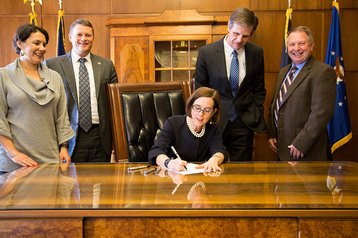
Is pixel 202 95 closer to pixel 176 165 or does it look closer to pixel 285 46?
pixel 176 165

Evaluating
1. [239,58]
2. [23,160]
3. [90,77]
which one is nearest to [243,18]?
[239,58]

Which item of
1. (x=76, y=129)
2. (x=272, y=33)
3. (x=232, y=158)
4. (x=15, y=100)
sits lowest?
(x=232, y=158)

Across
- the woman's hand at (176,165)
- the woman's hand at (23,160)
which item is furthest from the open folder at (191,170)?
the woman's hand at (23,160)

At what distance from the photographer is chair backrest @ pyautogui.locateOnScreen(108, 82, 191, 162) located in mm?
2520

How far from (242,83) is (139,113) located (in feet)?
2.78

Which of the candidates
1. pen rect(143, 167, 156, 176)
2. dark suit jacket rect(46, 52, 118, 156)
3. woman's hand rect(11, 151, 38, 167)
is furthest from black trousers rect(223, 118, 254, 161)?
woman's hand rect(11, 151, 38, 167)

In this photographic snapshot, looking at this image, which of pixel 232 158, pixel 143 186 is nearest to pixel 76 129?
pixel 232 158

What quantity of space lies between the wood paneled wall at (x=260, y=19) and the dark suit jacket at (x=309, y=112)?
6.92 feet

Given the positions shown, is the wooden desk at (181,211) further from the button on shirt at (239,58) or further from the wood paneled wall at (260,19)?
the wood paneled wall at (260,19)

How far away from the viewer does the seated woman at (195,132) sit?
2.36 m

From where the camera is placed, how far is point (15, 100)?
249 centimetres

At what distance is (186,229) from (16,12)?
451 cm

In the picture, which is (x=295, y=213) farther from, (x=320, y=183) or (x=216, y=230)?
(x=320, y=183)

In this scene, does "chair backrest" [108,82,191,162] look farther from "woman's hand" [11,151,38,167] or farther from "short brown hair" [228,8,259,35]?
"short brown hair" [228,8,259,35]
